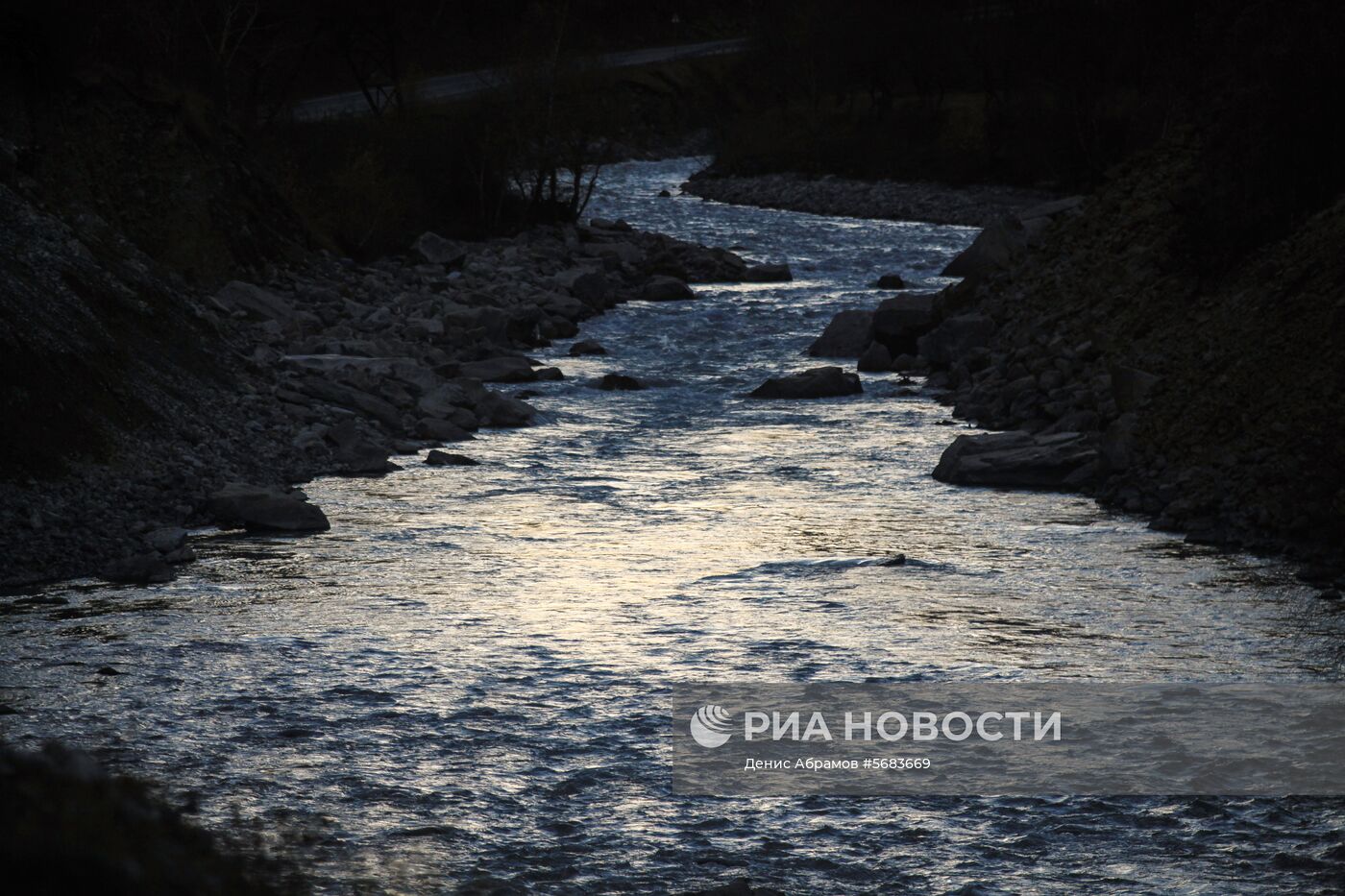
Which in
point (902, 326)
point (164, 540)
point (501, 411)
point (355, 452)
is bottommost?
point (164, 540)

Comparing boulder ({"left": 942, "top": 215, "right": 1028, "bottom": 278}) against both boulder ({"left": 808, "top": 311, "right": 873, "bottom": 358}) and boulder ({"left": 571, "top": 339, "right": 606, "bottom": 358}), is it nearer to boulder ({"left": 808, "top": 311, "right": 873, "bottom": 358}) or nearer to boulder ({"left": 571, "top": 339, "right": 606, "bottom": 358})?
boulder ({"left": 808, "top": 311, "right": 873, "bottom": 358})

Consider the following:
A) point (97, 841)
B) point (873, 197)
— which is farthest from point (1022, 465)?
point (873, 197)

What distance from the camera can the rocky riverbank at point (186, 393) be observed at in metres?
10.1

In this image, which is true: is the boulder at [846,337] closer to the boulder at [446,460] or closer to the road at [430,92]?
the boulder at [446,460]

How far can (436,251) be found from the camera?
26438 mm

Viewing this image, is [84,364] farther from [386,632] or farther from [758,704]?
[758,704]

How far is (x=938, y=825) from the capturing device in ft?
18.9

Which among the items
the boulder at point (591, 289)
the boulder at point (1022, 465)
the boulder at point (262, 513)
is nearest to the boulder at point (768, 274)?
the boulder at point (591, 289)

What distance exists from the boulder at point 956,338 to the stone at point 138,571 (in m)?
11.1

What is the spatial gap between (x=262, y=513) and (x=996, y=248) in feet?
42.8

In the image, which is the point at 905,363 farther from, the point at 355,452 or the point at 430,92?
the point at 430,92

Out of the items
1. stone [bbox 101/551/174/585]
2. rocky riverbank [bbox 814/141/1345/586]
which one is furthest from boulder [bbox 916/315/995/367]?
stone [bbox 101/551/174/585]

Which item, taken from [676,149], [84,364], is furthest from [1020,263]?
[676,149]

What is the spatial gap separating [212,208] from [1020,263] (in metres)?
11.4
